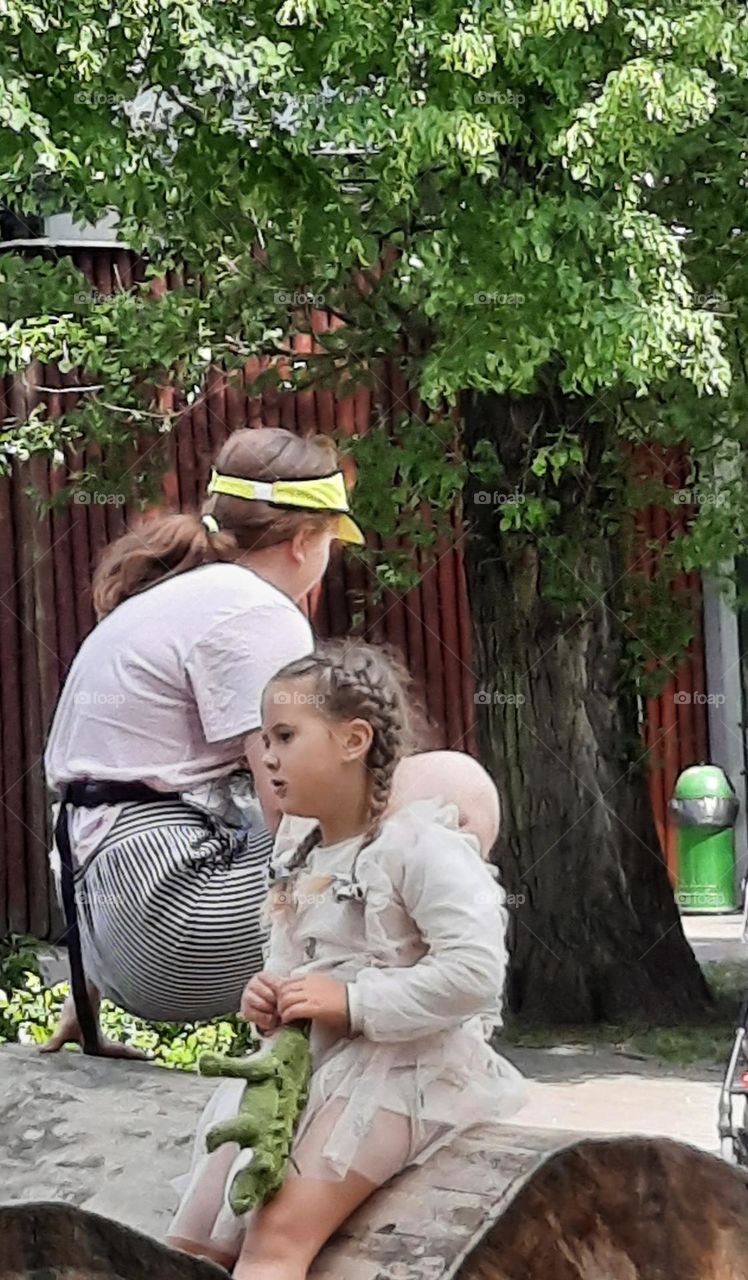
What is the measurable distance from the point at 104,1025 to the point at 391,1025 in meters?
0.46

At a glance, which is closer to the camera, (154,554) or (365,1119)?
(365,1119)

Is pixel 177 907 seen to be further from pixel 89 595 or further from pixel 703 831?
pixel 703 831

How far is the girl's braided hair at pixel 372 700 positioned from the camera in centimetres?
218

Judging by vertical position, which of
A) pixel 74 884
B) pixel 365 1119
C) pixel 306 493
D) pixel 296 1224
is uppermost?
pixel 306 493

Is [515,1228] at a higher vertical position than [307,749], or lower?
lower

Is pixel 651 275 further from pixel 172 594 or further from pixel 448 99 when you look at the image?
pixel 172 594

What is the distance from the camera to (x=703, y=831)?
247cm

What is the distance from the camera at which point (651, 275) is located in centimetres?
236

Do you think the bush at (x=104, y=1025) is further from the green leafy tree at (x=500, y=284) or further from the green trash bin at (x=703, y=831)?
the green trash bin at (x=703, y=831)

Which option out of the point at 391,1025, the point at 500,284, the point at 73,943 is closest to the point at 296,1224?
the point at 391,1025

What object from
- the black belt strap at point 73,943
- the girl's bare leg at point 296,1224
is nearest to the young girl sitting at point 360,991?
the girl's bare leg at point 296,1224

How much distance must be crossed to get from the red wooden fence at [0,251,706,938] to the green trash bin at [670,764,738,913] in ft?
0.07

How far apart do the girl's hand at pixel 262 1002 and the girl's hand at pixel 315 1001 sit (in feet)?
0.04

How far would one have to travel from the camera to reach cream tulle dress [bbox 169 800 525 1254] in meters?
2.10
